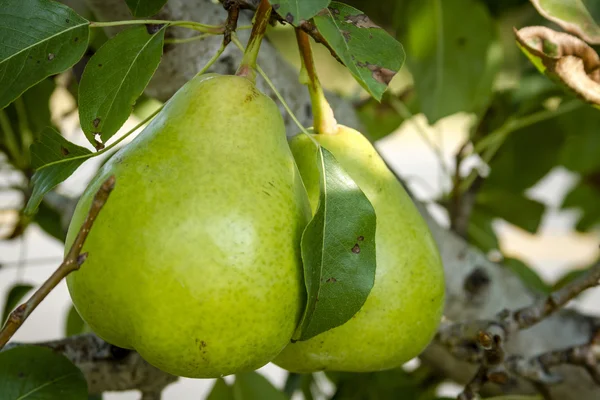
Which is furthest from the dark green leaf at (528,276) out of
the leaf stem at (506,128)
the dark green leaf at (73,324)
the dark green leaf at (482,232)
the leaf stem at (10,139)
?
the leaf stem at (10,139)

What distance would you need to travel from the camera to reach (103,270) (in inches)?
13.7

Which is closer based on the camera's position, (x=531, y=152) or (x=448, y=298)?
(x=448, y=298)

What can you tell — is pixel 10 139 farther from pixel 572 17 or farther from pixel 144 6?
pixel 572 17

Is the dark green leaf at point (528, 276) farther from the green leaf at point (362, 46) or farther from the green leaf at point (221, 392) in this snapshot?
the green leaf at point (362, 46)

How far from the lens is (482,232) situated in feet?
3.41

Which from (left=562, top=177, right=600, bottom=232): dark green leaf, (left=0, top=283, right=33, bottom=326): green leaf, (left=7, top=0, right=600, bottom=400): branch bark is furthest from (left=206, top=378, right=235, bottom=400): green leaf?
(left=562, top=177, right=600, bottom=232): dark green leaf

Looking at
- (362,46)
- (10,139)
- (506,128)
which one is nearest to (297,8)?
(362,46)

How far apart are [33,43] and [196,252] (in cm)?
17

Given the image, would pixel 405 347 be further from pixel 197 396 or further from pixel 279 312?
pixel 197 396

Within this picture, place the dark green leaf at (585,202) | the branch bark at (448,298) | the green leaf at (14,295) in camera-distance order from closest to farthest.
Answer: the branch bark at (448,298), the green leaf at (14,295), the dark green leaf at (585,202)

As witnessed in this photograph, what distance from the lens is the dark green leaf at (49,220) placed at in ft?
3.05

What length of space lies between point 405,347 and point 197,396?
5.51 ft

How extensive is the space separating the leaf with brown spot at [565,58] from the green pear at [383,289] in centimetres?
13

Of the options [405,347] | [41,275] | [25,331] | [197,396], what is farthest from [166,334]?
[41,275]
